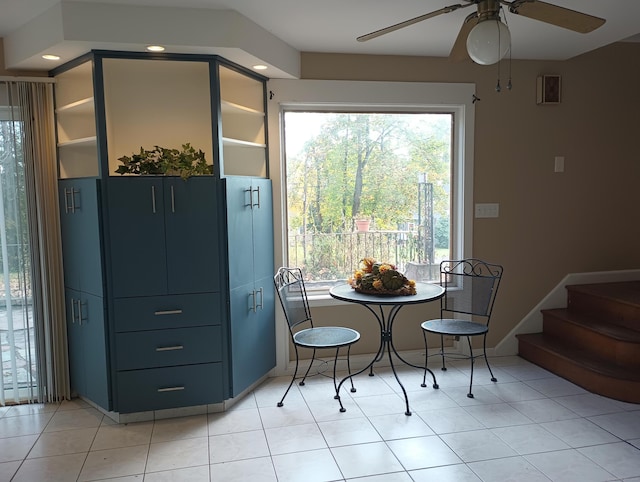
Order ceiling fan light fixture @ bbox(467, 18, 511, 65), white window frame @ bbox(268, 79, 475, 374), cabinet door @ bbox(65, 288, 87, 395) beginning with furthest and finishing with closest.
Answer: white window frame @ bbox(268, 79, 475, 374), cabinet door @ bbox(65, 288, 87, 395), ceiling fan light fixture @ bbox(467, 18, 511, 65)

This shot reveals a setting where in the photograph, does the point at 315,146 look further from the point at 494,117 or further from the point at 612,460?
the point at 612,460

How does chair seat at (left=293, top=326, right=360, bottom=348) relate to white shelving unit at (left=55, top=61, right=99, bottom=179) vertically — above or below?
below

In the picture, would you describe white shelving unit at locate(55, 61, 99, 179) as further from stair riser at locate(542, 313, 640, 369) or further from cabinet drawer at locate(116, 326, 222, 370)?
stair riser at locate(542, 313, 640, 369)

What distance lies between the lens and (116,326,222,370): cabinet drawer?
123 inches

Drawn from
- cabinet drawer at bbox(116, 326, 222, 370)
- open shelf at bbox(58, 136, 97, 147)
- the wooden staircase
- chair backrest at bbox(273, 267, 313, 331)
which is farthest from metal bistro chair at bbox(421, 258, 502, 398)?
open shelf at bbox(58, 136, 97, 147)

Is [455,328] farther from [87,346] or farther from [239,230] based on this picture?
[87,346]

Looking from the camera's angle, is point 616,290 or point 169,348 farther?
point 616,290

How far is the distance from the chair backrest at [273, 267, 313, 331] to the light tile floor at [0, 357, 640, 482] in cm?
51

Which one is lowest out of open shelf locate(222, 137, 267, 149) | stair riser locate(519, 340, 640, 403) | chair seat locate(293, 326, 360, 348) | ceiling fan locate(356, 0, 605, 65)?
stair riser locate(519, 340, 640, 403)

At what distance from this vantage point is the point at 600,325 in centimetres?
380

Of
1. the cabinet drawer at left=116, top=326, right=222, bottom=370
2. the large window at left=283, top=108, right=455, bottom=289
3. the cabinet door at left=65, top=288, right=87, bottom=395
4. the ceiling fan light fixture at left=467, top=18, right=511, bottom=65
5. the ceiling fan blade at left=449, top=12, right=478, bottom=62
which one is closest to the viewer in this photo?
the ceiling fan light fixture at left=467, top=18, right=511, bottom=65

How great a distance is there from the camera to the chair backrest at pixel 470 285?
378 cm

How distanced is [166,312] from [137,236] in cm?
50

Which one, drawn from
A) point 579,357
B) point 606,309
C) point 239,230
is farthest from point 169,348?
point 606,309
